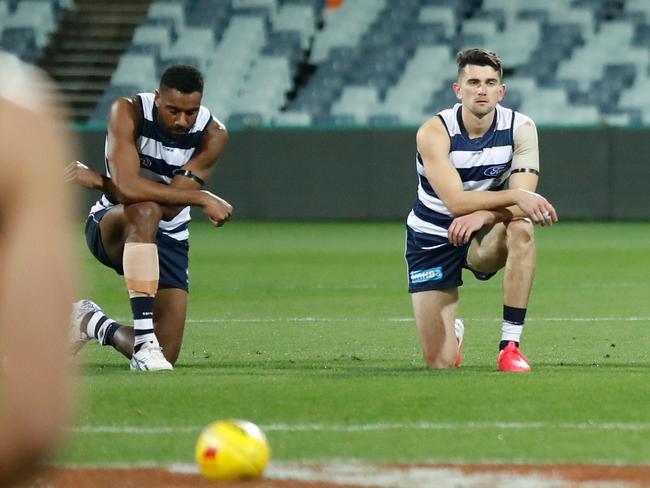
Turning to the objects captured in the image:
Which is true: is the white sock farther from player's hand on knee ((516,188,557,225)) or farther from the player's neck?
the player's neck

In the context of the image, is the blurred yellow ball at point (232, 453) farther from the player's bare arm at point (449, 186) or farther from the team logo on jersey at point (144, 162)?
the team logo on jersey at point (144, 162)

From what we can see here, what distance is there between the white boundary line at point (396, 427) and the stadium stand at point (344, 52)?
17.3 meters

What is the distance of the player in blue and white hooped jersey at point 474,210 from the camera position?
7047 millimetres

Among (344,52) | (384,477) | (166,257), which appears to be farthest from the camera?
(344,52)

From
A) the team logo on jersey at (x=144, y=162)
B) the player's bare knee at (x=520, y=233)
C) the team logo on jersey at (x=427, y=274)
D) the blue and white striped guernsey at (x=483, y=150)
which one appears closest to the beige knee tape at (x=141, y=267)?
the team logo on jersey at (x=144, y=162)

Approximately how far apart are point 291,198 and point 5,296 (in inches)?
842

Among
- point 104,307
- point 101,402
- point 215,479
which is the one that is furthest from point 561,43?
point 215,479

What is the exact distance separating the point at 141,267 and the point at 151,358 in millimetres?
478

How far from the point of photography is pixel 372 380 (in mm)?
6746

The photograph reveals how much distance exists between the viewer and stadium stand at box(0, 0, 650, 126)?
930 inches

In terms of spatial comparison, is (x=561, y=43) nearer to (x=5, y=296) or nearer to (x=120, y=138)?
(x=120, y=138)

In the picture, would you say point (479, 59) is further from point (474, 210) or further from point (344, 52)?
point (344, 52)

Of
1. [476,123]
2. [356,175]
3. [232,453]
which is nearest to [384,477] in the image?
[232,453]

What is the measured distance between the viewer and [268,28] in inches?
1029
